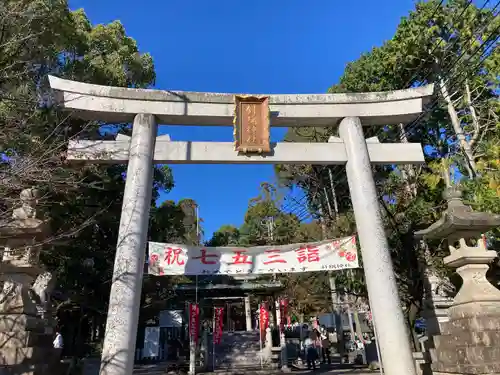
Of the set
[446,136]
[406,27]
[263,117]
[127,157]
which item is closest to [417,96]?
[263,117]

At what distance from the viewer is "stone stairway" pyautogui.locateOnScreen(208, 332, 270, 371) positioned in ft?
61.4

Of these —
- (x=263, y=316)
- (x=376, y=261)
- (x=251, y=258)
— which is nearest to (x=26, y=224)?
(x=251, y=258)

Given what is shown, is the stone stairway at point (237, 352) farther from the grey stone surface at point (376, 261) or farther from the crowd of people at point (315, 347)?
the grey stone surface at point (376, 261)

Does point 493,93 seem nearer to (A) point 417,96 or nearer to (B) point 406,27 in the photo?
(B) point 406,27

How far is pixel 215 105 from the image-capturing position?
7887 mm

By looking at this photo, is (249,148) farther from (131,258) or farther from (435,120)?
(435,120)

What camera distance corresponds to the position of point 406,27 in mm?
17016

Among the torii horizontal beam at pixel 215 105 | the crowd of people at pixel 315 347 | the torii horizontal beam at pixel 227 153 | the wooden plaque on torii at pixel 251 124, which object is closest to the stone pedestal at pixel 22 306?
the torii horizontal beam at pixel 227 153

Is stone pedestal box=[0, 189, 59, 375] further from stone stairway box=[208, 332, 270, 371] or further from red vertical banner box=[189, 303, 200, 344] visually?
stone stairway box=[208, 332, 270, 371]

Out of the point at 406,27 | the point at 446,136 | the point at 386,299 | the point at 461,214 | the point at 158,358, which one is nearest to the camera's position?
the point at 386,299

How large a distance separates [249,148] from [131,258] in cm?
311

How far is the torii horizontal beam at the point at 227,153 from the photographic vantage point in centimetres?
735

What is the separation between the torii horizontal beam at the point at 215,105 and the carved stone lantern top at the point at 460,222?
2.19 metres

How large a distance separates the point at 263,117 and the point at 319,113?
4.09 ft
